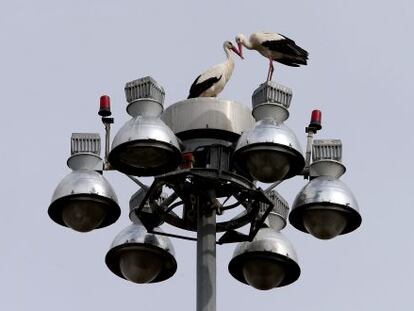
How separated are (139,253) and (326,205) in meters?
1.98

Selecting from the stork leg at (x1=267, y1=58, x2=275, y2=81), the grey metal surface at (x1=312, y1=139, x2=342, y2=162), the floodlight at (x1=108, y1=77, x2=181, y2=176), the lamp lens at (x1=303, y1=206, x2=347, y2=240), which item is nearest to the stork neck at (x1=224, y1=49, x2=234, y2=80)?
the stork leg at (x1=267, y1=58, x2=275, y2=81)

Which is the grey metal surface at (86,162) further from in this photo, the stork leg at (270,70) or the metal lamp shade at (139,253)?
the stork leg at (270,70)

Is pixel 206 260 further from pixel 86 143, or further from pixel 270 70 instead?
pixel 270 70

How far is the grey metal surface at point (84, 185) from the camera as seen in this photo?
496 inches

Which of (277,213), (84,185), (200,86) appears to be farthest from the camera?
(200,86)

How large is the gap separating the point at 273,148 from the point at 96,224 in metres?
1.99

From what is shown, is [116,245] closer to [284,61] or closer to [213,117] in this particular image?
[213,117]

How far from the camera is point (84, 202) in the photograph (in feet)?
41.7

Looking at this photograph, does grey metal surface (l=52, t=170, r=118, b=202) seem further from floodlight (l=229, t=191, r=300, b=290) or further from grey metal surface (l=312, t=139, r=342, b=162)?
grey metal surface (l=312, t=139, r=342, b=162)

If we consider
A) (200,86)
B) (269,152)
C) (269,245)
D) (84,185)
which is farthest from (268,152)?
(200,86)

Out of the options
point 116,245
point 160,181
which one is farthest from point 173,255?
point 160,181

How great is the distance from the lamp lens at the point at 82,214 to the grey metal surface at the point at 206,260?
99cm

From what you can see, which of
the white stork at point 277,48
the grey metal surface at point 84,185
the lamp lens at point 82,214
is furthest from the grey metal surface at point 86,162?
the white stork at point 277,48

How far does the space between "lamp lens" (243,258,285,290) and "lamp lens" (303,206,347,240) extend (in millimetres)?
651
